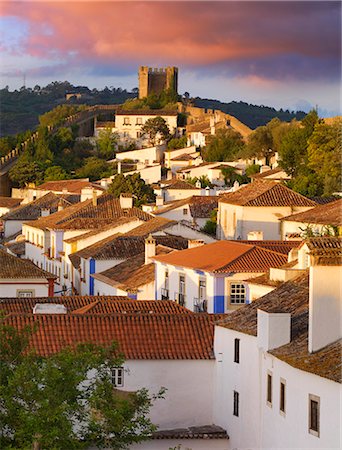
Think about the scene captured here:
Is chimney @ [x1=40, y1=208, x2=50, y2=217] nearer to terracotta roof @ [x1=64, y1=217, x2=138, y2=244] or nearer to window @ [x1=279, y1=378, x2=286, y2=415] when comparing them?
terracotta roof @ [x1=64, y1=217, x2=138, y2=244]

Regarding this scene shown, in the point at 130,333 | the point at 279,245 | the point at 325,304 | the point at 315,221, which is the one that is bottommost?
the point at 130,333

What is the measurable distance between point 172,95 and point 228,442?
354ft

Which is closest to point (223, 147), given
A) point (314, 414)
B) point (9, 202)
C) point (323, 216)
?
point (9, 202)

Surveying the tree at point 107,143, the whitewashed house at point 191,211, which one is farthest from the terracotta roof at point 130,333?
the tree at point 107,143

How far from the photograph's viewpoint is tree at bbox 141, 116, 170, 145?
11062cm

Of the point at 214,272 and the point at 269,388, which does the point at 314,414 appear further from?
the point at 214,272

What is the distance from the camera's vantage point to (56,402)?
59.5 ft

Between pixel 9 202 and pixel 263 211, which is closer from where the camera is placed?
pixel 263 211

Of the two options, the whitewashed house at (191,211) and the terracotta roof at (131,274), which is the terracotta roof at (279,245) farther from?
the whitewashed house at (191,211)

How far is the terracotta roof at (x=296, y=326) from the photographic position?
59.4 feet

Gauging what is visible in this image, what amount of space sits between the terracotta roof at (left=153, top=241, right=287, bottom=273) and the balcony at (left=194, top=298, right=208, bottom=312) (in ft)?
2.72

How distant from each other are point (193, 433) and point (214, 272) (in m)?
9.43

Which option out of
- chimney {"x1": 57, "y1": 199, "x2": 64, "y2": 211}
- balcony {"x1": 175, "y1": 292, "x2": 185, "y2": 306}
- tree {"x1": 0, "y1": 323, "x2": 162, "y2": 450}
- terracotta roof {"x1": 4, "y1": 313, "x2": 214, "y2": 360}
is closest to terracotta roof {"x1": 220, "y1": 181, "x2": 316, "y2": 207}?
balcony {"x1": 175, "y1": 292, "x2": 185, "y2": 306}

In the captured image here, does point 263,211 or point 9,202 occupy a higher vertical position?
point 263,211
